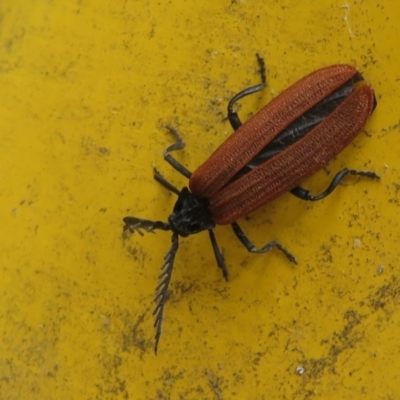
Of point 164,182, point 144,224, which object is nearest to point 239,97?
point 164,182

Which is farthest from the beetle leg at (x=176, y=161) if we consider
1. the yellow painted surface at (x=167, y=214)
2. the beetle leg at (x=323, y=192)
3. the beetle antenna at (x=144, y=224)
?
the beetle leg at (x=323, y=192)

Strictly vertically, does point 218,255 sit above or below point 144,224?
below

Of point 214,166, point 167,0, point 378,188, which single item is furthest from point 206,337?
point 167,0

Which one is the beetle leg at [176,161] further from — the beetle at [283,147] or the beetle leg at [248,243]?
the beetle leg at [248,243]

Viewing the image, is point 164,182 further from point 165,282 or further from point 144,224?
point 165,282

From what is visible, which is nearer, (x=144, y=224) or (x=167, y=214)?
(x=144, y=224)

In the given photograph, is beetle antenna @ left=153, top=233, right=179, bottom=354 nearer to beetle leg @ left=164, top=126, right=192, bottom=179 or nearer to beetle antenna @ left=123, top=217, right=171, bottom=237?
beetle antenna @ left=123, top=217, right=171, bottom=237

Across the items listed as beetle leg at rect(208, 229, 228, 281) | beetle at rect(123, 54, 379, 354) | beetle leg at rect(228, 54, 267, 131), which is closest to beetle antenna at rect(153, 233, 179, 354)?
beetle at rect(123, 54, 379, 354)

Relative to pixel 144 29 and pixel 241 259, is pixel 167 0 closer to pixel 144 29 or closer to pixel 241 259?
pixel 144 29

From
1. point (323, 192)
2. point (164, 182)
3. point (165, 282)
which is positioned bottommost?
point (323, 192)
